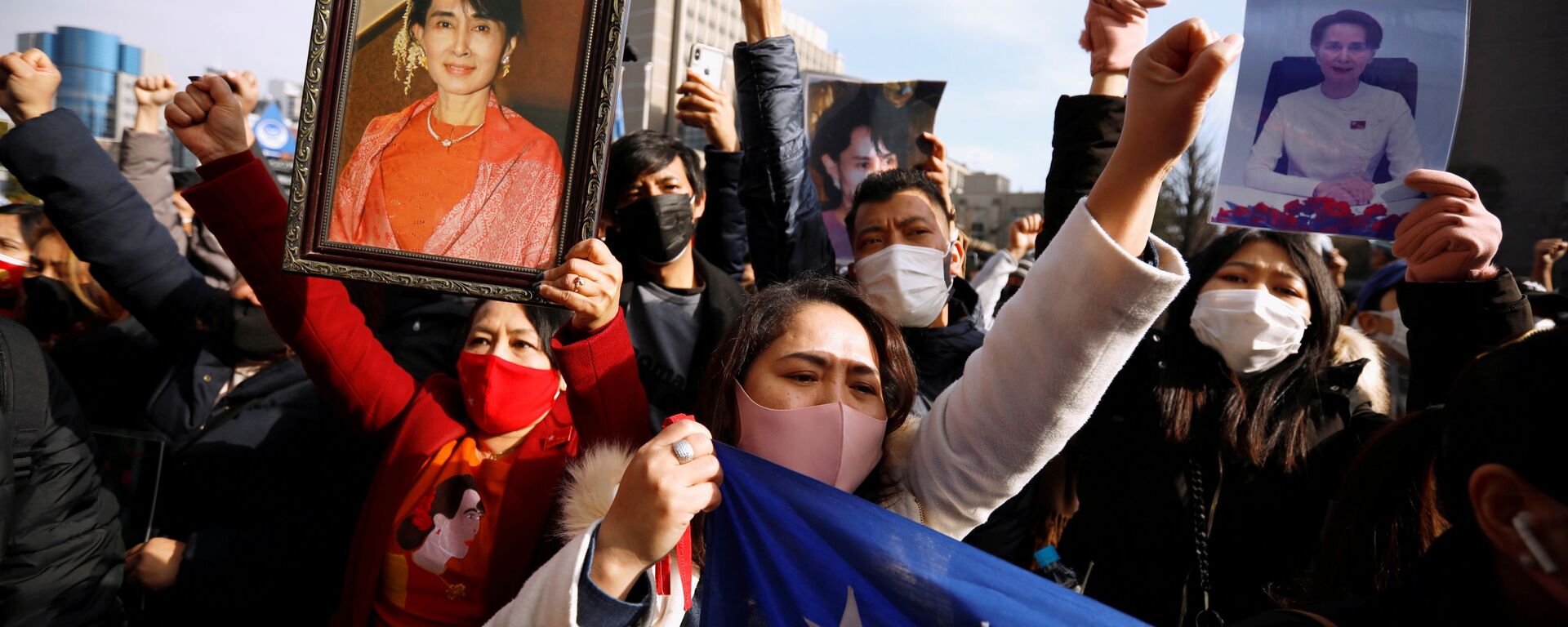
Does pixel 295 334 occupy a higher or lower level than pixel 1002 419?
lower

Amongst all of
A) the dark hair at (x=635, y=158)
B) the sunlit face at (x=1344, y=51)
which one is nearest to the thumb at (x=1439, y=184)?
the sunlit face at (x=1344, y=51)

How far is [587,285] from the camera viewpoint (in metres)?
1.84

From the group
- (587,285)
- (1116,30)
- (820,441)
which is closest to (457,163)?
(587,285)

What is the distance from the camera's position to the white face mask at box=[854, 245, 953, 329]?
288 cm

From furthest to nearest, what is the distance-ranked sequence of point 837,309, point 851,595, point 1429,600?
point 837,309 → point 851,595 → point 1429,600

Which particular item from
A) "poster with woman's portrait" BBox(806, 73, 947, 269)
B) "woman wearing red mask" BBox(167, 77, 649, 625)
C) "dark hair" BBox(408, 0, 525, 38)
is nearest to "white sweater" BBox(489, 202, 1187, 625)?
"woman wearing red mask" BBox(167, 77, 649, 625)

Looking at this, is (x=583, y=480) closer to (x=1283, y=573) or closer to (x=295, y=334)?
(x=295, y=334)

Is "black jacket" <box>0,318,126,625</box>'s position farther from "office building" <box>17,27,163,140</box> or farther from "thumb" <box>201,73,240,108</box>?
"office building" <box>17,27,163,140</box>

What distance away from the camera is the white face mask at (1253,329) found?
2693mm

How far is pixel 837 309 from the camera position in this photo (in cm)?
199

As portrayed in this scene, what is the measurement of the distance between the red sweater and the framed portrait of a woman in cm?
22

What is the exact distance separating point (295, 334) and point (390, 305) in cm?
156

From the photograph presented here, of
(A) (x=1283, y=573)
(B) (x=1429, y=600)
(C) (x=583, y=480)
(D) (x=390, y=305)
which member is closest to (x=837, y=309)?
(C) (x=583, y=480)

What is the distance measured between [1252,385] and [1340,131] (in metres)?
0.90
